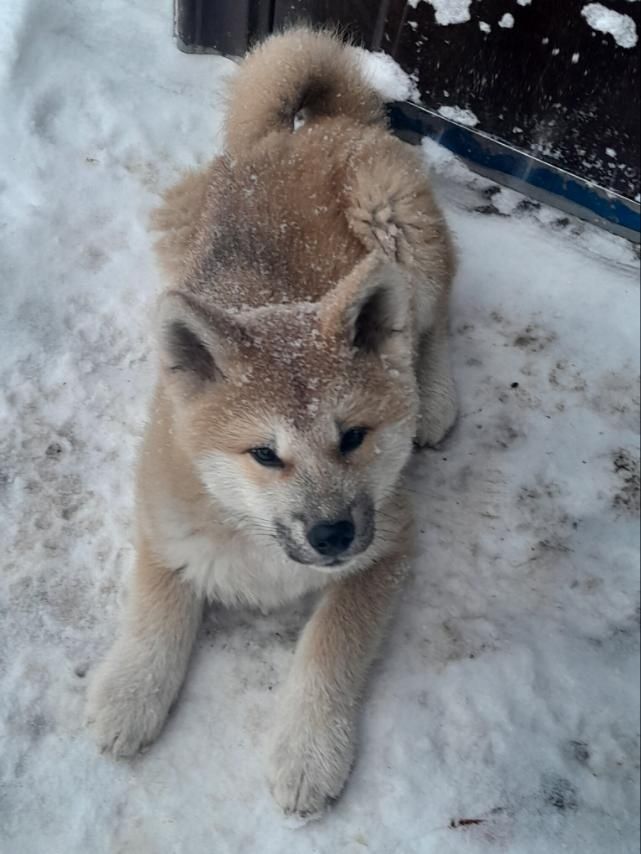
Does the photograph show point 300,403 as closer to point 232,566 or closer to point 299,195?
point 232,566

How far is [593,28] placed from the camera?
3719 millimetres

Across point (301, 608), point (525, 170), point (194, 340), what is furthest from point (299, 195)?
point (525, 170)

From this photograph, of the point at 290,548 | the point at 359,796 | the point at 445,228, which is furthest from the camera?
the point at 445,228

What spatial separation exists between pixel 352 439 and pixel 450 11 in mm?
2614

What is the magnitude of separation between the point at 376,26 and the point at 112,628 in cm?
328

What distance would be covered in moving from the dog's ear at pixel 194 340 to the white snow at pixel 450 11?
2.49m

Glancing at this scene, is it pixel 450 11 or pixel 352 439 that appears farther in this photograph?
pixel 450 11

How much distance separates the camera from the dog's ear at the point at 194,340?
2275 millimetres

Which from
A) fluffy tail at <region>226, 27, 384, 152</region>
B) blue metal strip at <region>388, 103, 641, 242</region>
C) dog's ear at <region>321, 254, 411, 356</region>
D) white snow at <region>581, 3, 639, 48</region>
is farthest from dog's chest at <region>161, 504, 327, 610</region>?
white snow at <region>581, 3, 639, 48</region>

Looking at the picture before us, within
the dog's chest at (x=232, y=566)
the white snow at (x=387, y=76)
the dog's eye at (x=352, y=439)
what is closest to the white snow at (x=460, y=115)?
the white snow at (x=387, y=76)

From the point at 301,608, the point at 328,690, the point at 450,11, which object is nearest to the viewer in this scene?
the point at 328,690

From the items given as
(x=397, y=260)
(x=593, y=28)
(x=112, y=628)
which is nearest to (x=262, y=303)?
(x=397, y=260)

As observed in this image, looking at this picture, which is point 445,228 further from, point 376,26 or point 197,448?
point 197,448

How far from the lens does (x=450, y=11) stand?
3.96 metres
